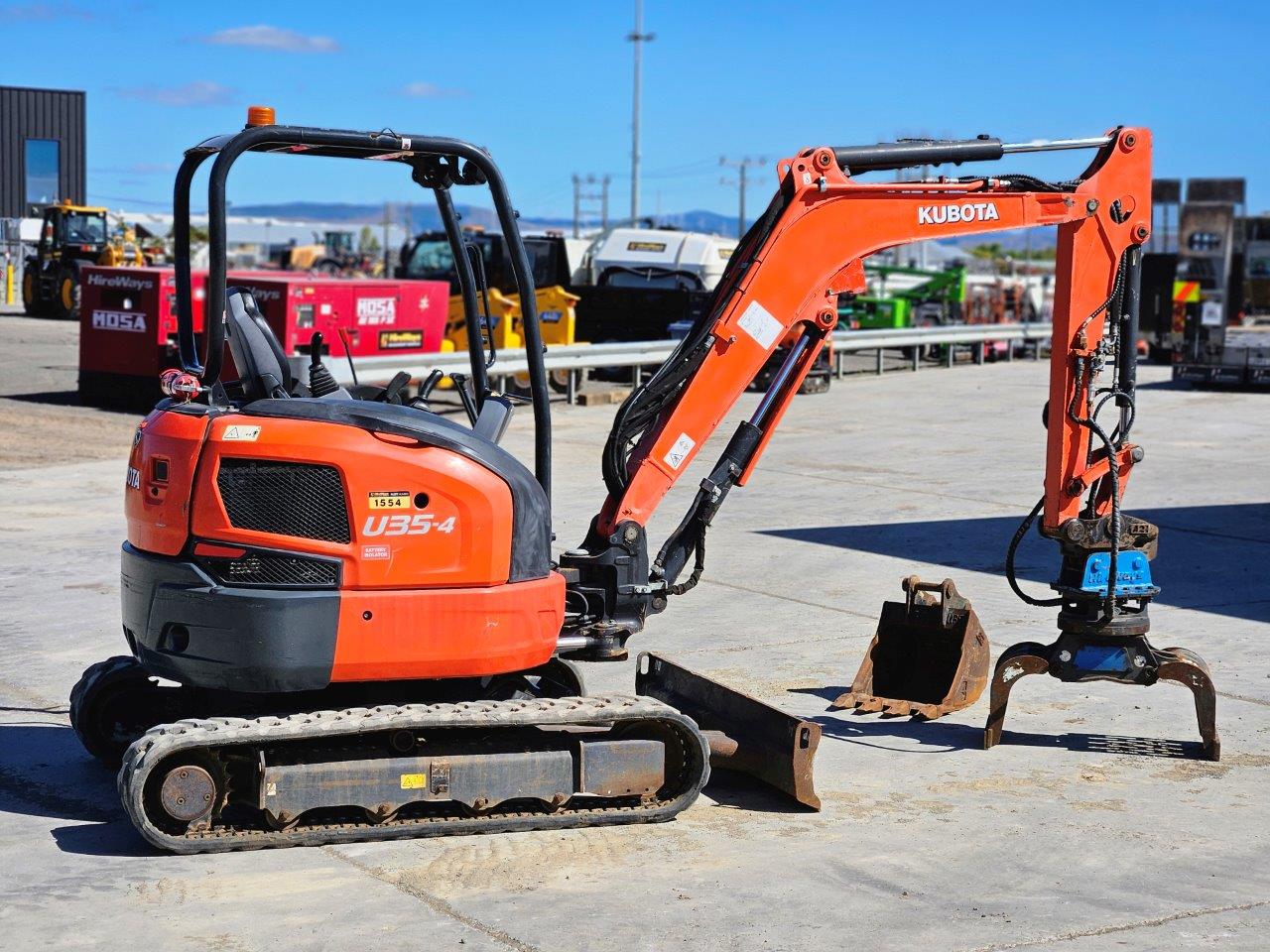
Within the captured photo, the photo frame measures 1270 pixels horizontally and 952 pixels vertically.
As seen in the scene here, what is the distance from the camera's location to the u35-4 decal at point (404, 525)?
6152mm

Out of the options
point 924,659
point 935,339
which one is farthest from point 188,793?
point 935,339

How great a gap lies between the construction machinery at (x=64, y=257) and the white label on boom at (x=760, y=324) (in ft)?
102

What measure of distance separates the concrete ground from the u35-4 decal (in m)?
1.17

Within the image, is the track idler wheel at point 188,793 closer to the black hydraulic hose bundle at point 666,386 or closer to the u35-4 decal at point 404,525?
the u35-4 decal at point 404,525

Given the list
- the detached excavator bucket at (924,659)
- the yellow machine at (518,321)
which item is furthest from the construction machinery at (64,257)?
the detached excavator bucket at (924,659)

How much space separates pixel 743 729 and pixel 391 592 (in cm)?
173

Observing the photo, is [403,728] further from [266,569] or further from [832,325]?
[832,325]

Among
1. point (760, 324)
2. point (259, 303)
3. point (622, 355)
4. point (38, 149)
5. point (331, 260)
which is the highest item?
point (38, 149)

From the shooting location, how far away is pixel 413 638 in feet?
20.5

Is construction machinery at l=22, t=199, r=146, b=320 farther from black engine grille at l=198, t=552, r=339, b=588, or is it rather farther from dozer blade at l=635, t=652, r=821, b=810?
black engine grille at l=198, t=552, r=339, b=588

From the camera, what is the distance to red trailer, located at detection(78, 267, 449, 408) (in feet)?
63.5

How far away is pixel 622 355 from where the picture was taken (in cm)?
2192

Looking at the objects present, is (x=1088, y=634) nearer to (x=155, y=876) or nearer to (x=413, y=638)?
(x=413, y=638)

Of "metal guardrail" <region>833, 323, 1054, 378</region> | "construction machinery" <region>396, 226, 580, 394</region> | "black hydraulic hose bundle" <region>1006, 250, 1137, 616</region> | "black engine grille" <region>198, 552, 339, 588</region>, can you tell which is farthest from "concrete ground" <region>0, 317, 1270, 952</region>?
"metal guardrail" <region>833, 323, 1054, 378</region>
